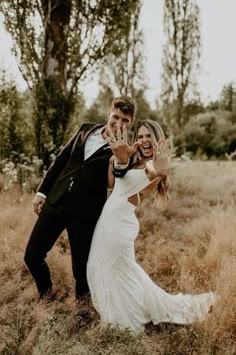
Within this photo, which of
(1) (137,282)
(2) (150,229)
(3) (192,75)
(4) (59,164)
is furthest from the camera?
(3) (192,75)

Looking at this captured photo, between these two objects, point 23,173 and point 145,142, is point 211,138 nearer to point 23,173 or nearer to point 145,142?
point 23,173

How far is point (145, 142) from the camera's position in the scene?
139 inches

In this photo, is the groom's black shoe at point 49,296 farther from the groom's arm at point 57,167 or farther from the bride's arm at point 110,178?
the bride's arm at point 110,178

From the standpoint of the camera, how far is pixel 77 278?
3729 millimetres

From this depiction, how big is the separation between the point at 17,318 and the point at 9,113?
6.14 m

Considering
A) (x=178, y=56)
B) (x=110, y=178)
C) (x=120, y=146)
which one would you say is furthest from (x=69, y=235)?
(x=178, y=56)

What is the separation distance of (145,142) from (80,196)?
693mm

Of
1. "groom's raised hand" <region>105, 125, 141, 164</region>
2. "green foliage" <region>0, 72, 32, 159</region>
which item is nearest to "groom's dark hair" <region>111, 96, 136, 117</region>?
A: "groom's raised hand" <region>105, 125, 141, 164</region>

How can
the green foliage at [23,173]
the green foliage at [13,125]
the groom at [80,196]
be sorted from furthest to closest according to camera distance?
the green foliage at [13,125] < the green foliage at [23,173] < the groom at [80,196]

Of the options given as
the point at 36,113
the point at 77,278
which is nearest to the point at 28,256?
the point at 77,278

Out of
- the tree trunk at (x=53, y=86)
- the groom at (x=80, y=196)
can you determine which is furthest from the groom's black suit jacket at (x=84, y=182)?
the tree trunk at (x=53, y=86)

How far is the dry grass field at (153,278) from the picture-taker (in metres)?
3.16

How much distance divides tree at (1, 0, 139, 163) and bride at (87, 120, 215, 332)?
5.16m

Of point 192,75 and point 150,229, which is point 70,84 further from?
point 192,75
